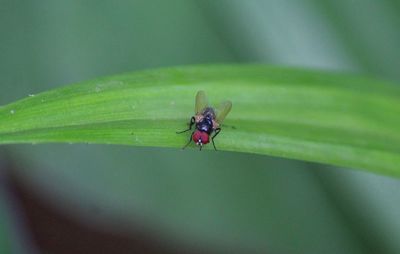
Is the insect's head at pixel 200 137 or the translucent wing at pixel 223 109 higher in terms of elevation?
the translucent wing at pixel 223 109

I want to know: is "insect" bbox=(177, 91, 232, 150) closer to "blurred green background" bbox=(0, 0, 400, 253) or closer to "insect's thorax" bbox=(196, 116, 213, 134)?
"insect's thorax" bbox=(196, 116, 213, 134)

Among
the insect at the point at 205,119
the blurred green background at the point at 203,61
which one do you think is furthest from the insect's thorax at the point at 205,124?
the blurred green background at the point at 203,61

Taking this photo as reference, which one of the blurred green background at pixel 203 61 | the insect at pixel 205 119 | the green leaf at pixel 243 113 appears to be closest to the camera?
the green leaf at pixel 243 113

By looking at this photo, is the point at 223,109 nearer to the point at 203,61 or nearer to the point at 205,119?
the point at 205,119

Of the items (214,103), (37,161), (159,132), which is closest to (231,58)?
(37,161)

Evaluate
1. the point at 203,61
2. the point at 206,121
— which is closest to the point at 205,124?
the point at 206,121

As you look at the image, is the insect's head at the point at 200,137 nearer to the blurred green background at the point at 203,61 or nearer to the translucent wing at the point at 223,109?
the translucent wing at the point at 223,109

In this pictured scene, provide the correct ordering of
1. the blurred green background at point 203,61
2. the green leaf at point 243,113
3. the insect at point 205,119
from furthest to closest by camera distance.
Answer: the blurred green background at point 203,61, the insect at point 205,119, the green leaf at point 243,113

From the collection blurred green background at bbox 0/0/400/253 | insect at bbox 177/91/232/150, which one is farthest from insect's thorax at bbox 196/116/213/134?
blurred green background at bbox 0/0/400/253
